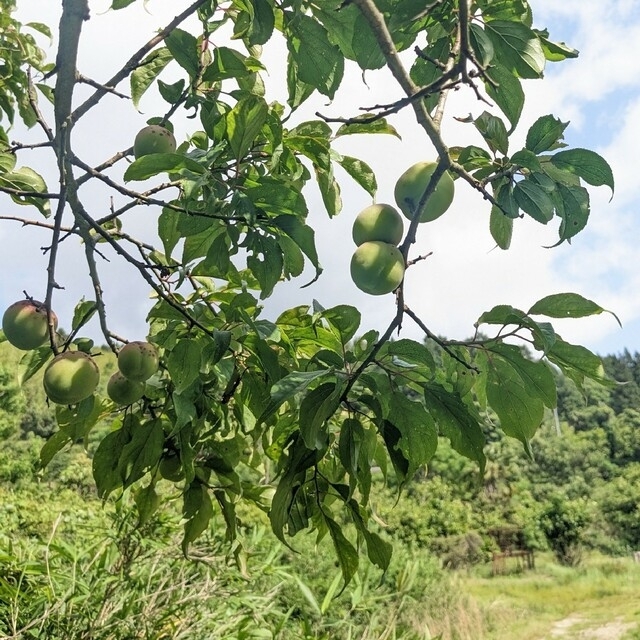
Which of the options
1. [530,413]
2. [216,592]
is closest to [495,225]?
[530,413]

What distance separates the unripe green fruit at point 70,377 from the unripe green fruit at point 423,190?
2.04 feet

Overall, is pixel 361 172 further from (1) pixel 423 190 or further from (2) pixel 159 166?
(2) pixel 159 166

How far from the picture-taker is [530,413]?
81 cm

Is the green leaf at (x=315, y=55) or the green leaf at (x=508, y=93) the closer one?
the green leaf at (x=508, y=93)

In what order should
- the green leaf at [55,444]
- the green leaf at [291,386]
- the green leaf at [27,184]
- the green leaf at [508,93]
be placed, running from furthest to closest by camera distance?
the green leaf at [27,184] < the green leaf at [55,444] < the green leaf at [508,93] < the green leaf at [291,386]

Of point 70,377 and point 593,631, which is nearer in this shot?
point 70,377

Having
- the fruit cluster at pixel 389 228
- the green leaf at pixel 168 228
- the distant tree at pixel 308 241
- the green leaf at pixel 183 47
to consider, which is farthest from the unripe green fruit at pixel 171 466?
the green leaf at pixel 183 47

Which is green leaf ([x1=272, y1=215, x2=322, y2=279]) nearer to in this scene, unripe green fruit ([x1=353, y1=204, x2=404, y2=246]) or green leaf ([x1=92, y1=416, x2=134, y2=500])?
unripe green fruit ([x1=353, y1=204, x2=404, y2=246])

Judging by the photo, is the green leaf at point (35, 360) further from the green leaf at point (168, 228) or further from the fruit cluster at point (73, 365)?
the green leaf at point (168, 228)

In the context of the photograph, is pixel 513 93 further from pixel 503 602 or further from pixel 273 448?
pixel 503 602

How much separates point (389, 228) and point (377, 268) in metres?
0.09

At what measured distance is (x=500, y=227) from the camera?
93cm

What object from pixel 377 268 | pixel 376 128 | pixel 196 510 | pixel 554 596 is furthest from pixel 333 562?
pixel 554 596

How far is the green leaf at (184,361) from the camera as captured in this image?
1.01 meters
